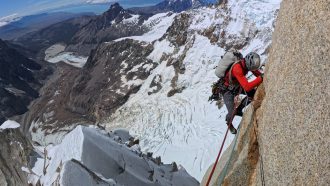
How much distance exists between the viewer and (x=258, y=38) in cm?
9694

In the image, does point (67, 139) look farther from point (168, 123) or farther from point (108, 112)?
point (108, 112)

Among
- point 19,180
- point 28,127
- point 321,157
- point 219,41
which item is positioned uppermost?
point 321,157

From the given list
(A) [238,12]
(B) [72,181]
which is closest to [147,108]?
(A) [238,12]

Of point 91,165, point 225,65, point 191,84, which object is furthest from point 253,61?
point 191,84

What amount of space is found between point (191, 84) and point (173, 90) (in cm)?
503

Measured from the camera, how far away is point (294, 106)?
1021 centimetres

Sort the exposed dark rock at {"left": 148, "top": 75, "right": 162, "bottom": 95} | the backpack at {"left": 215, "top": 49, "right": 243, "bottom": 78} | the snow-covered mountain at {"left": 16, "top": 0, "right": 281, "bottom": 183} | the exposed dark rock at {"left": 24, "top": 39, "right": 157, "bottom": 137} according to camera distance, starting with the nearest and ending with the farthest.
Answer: the backpack at {"left": 215, "top": 49, "right": 243, "bottom": 78}, the snow-covered mountain at {"left": 16, "top": 0, "right": 281, "bottom": 183}, the exposed dark rock at {"left": 148, "top": 75, "right": 162, "bottom": 95}, the exposed dark rock at {"left": 24, "top": 39, "right": 157, "bottom": 137}

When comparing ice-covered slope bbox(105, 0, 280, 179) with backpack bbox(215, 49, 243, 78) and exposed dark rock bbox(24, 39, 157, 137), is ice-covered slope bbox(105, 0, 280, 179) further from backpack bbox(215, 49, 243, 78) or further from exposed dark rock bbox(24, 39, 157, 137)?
backpack bbox(215, 49, 243, 78)

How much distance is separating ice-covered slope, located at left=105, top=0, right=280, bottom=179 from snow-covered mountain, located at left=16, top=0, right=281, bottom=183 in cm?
18

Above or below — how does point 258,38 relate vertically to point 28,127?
above

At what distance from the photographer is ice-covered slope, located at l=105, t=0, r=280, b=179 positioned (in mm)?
77375

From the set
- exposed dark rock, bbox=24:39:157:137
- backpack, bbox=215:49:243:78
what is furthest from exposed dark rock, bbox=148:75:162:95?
backpack, bbox=215:49:243:78

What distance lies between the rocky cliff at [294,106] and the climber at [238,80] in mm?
616

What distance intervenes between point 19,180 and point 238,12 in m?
91.9
